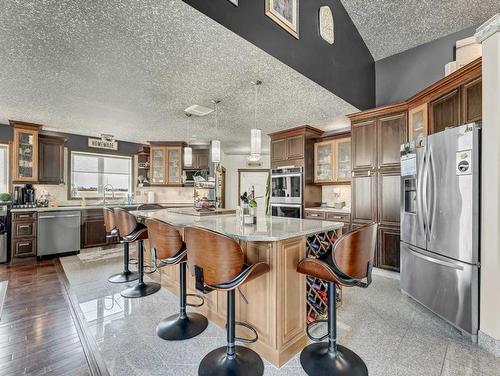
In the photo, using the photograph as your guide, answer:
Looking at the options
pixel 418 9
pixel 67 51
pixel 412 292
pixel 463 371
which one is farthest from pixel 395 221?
pixel 67 51

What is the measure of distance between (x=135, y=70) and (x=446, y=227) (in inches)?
137

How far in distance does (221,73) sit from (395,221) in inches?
123

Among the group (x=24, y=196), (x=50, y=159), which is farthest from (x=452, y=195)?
(x=24, y=196)

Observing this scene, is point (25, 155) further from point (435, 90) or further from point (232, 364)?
A: point (435, 90)

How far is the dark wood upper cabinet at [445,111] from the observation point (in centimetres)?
265

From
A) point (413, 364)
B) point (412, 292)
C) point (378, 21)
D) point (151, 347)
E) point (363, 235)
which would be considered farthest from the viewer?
point (378, 21)

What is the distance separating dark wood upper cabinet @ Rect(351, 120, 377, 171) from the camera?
12.6ft

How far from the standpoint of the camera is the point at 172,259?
6.99 ft

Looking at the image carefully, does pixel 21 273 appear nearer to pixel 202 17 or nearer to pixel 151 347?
pixel 151 347

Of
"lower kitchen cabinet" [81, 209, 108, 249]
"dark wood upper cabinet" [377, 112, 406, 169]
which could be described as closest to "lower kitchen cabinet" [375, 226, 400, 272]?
"dark wood upper cabinet" [377, 112, 406, 169]

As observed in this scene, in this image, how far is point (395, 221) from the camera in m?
3.54

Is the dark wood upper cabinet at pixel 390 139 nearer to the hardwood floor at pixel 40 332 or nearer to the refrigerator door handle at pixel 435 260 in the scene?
the refrigerator door handle at pixel 435 260

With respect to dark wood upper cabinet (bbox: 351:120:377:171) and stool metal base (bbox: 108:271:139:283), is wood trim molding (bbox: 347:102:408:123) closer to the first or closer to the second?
dark wood upper cabinet (bbox: 351:120:377:171)

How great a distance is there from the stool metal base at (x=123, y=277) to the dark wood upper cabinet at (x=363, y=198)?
3.51 m
